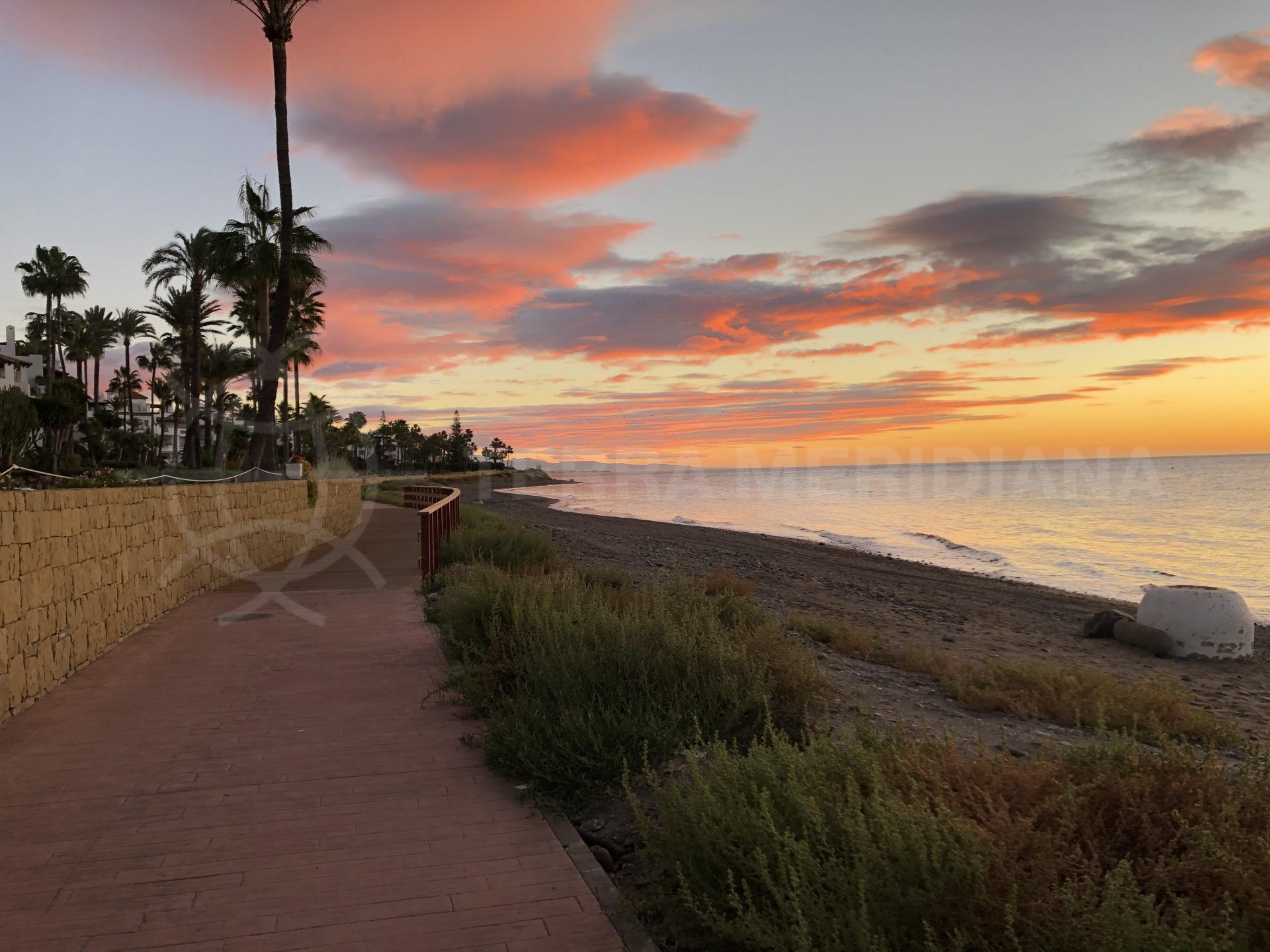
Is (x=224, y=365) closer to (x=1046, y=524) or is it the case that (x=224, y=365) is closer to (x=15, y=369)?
(x=15, y=369)

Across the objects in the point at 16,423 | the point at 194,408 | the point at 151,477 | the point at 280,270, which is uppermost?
the point at 280,270

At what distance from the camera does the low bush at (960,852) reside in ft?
7.89

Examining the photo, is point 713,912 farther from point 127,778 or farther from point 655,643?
point 127,778

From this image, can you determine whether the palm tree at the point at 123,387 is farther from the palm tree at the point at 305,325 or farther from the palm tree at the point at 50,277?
the palm tree at the point at 305,325

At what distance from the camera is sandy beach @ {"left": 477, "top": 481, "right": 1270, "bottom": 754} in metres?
6.87

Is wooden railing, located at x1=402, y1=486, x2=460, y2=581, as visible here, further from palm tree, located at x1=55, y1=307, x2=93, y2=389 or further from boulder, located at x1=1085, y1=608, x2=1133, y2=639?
palm tree, located at x1=55, y1=307, x2=93, y2=389

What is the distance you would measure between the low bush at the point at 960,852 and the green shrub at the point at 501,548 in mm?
8415

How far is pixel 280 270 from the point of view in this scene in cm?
2112

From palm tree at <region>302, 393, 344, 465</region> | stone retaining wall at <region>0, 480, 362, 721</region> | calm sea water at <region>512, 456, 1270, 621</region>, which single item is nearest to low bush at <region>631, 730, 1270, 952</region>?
stone retaining wall at <region>0, 480, 362, 721</region>

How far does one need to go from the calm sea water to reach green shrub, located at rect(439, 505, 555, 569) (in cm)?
1490

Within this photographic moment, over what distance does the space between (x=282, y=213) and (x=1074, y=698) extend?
20.6m

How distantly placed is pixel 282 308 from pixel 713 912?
21.1 meters

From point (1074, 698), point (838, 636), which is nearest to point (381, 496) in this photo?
point (838, 636)

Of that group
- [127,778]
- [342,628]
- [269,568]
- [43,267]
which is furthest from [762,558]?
[43,267]
